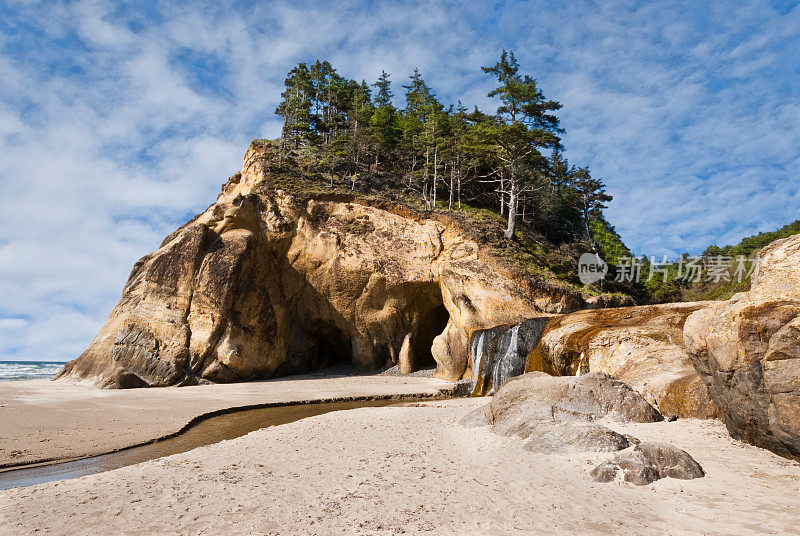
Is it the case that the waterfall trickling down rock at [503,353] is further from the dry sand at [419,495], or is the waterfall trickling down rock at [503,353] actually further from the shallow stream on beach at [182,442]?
the dry sand at [419,495]

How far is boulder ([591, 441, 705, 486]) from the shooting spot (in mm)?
4910

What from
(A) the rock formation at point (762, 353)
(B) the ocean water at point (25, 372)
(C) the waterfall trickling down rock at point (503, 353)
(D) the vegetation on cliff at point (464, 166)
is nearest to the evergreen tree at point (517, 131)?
(D) the vegetation on cliff at point (464, 166)

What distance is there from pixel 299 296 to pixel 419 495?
1015 inches

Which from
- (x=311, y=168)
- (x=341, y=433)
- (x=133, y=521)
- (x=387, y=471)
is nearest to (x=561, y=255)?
(x=311, y=168)

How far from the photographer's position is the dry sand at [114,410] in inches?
333

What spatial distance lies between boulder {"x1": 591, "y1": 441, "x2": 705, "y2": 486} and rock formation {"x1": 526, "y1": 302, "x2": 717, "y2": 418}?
3030mm

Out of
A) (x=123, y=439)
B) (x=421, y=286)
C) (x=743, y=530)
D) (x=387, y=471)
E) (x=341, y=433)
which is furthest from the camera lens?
(x=421, y=286)

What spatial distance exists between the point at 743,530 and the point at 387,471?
3769mm

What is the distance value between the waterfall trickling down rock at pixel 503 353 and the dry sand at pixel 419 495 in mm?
9830

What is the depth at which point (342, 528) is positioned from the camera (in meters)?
3.84

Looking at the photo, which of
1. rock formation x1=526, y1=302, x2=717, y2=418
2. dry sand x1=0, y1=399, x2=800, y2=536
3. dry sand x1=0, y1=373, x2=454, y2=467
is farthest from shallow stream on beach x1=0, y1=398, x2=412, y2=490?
rock formation x1=526, y1=302, x2=717, y2=418

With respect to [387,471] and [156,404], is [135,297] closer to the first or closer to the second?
[156,404]

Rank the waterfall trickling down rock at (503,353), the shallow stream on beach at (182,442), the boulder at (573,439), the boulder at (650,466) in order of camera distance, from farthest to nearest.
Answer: the waterfall trickling down rock at (503,353) < the shallow stream on beach at (182,442) < the boulder at (573,439) < the boulder at (650,466)

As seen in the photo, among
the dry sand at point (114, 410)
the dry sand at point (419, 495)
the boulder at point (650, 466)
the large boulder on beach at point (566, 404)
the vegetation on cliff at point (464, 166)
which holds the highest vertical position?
the vegetation on cliff at point (464, 166)
